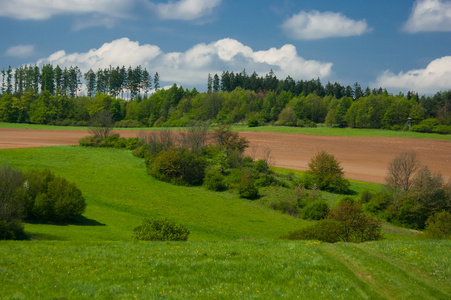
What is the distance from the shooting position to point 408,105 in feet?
436

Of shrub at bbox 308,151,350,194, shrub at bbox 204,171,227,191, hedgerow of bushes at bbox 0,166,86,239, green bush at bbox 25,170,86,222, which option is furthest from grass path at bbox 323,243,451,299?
shrub at bbox 204,171,227,191

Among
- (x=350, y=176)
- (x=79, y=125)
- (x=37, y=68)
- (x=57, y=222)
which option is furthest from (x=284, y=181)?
(x=37, y=68)

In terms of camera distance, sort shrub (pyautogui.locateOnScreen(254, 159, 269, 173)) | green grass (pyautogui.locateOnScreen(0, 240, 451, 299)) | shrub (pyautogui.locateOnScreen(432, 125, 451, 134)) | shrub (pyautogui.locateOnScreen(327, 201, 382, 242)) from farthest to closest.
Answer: shrub (pyautogui.locateOnScreen(432, 125, 451, 134)), shrub (pyautogui.locateOnScreen(254, 159, 269, 173)), shrub (pyautogui.locateOnScreen(327, 201, 382, 242)), green grass (pyautogui.locateOnScreen(0, 240, 451, 299))

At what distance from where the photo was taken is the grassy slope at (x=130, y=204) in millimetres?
33875

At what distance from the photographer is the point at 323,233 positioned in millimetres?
24359

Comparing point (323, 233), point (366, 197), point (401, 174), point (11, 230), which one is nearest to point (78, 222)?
point (11, 230)

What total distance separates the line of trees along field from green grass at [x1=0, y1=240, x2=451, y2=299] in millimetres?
113594

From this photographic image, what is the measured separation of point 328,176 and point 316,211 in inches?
525

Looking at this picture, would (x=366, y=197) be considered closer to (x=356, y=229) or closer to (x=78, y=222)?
(x=356, y=229)

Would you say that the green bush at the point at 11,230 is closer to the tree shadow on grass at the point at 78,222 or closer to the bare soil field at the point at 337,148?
the tree shadow on grass at the point at 78,222

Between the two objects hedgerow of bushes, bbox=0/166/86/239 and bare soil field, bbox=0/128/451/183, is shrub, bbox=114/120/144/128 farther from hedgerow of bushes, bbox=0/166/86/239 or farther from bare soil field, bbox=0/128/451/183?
hedgerow of bushes, bbox=0/166/86/239

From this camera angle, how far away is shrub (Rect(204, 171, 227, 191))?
59.2 m

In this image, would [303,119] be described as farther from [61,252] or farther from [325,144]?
[61,252]

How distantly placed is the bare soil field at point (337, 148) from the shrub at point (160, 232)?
42.1 metres
